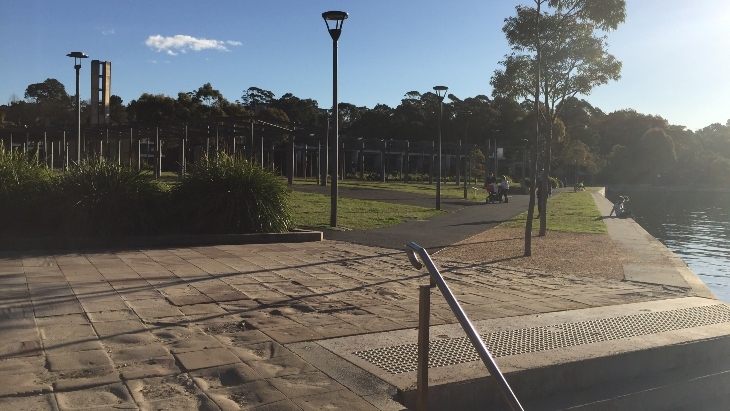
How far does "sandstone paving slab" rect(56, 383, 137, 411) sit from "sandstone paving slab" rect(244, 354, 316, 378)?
3.02ft

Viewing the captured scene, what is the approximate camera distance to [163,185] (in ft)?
43.3

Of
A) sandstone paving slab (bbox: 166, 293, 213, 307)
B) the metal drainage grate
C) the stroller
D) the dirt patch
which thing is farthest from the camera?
the stroller

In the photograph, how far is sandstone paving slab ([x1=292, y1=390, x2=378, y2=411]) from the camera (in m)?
4.23

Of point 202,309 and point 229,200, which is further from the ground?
point 229,200

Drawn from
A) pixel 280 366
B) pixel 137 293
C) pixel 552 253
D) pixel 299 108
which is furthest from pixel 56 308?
pixel 299 108

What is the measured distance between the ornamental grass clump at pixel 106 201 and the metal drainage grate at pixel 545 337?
7.41m

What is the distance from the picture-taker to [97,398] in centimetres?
414

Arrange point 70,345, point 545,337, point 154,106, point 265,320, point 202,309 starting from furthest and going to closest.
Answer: point 154,106 < point 202,309 < point 265,320 < point 545,337 < point 70,345

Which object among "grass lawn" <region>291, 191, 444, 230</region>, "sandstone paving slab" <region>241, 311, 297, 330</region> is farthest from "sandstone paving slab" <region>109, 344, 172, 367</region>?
"grass lawn" <region>291, 191, 444, 230</region>

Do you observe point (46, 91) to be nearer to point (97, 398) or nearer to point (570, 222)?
point (570, 222)

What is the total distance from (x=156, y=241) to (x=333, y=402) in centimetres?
777

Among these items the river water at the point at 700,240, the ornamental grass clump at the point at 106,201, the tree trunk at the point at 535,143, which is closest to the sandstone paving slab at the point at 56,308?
the ornamental grass clump at the point at 106,201

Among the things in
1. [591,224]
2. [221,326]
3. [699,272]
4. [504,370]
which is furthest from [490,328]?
[591,224]

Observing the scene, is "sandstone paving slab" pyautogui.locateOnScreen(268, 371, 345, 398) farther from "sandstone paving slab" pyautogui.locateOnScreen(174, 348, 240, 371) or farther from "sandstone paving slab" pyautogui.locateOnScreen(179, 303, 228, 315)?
"sandstone paving slab" pyautogui.locateOnScreen(179, 303, 228, 315)
